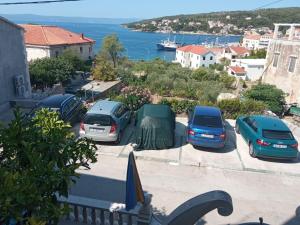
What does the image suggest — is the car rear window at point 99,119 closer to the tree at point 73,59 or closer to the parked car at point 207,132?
the parked car at point 207,132

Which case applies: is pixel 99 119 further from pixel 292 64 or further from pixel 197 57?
pixel 197 57

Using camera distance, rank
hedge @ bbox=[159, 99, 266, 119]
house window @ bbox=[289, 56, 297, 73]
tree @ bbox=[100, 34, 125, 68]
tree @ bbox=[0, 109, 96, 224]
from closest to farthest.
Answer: tree @ bbox=[0, 109, 96, 224], hedge @ bbox=[159, 99, 266, 119], house window @ bbox=[289, 56, 297, 73], tree @ bbox=[100, 34, 125, 68]

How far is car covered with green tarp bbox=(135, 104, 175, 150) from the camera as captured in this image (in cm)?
1135

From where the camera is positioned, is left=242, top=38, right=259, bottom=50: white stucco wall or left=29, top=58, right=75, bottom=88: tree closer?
left=29, top=58, right=75, bottom=88: tree

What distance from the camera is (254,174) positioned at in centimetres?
1037

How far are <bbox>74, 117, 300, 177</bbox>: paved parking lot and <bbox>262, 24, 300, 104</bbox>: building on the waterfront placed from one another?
20082mm

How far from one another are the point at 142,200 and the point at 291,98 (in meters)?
29.1

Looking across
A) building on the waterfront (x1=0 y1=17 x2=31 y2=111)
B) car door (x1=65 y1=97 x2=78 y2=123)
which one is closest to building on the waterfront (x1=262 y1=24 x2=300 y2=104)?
car door (x1=65 y1=97 x2=78 y2=123)

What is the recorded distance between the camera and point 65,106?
13.4 meters

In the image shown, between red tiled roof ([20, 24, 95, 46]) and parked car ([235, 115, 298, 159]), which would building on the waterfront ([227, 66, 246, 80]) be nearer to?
red tiled roof ([20, 24, 95, 46])

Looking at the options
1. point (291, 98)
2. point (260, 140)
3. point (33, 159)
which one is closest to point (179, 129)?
point (260, 140)

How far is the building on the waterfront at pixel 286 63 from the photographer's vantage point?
29.1 metres

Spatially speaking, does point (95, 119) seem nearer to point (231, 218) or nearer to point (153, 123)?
point (153, 123)

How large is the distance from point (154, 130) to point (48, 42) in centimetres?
3030
